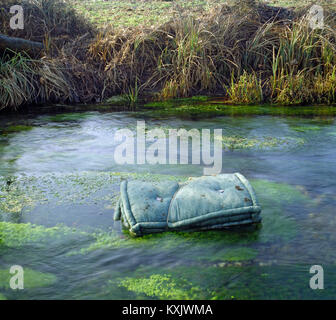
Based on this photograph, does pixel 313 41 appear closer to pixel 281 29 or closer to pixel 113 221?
pixel 281 29

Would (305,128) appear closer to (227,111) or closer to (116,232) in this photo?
(227,111)

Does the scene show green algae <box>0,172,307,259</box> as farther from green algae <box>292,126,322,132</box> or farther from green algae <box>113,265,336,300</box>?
green algae <box>292,126,322,132</box>

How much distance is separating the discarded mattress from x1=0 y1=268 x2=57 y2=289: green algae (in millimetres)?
656

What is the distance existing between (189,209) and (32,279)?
43.6 inches

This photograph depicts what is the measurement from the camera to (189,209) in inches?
120

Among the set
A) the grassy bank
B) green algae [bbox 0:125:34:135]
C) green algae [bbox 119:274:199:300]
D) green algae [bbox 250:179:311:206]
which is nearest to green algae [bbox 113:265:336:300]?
green algae [bbox 119:274:199:300]

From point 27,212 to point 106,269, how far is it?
1.12 meters

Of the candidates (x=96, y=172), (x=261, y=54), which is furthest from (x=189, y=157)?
(x=261, y=54)

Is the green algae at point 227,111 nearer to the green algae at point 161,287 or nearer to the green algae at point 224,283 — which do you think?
the green algae at point 224,283

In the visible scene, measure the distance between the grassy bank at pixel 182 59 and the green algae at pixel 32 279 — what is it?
527 centimetres

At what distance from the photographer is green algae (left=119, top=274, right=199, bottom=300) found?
2.41 metres

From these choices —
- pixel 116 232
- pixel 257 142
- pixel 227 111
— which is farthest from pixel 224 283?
pixel 227 111

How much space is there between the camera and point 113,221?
10.6 ft

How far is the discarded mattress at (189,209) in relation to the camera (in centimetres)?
301
